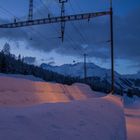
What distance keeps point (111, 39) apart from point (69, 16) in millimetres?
→ 5879

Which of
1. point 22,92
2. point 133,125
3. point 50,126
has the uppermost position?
point 22,92

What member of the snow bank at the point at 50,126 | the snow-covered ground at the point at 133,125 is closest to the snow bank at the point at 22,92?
the snow-covered ground at the point at 133,125

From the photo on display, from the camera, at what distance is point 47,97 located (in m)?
18.5

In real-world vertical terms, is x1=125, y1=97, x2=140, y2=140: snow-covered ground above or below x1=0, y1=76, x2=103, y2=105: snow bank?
below

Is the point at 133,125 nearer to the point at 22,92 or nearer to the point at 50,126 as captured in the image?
the point at 22,92

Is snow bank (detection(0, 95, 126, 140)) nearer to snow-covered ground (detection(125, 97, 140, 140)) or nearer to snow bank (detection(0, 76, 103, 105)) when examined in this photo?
snow-covered ground (detection(125, 97, 140, 140))

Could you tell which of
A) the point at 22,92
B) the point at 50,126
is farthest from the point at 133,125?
the point at 50,126

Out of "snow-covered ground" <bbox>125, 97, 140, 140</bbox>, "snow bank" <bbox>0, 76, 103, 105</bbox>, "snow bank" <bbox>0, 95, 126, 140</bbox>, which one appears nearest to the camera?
"snow bank" <bbox>0, 95, 126, 140</bbox>

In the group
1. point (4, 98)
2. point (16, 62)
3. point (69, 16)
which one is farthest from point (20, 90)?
point (16, 62)

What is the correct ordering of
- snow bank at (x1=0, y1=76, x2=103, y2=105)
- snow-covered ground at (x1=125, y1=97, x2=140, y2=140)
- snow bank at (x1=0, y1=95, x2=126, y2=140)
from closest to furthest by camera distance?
1. snow bank at (x1=0, y1=95, x2=126, y2=140)
2. snow-covered ground at (x1=125, y1=97, x2=140, y2=140)
3. snow bank at (x1=0, y1=76, x2=103, y2=105)

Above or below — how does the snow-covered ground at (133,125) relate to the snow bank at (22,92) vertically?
below

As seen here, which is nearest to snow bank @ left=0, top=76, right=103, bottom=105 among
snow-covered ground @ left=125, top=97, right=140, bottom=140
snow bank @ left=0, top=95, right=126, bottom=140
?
snow-covered ground @ left=125, top=97, right=140, bottom=140

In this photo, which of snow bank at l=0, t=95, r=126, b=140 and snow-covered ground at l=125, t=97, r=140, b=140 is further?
snow-covered ground at l=125, t=97, r=140, b=140

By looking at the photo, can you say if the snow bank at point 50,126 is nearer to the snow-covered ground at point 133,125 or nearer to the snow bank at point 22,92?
the snow-covered ground at point 133,125
